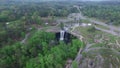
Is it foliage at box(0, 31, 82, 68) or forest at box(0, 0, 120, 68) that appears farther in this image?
forest at box(0, 0, 120, 68)

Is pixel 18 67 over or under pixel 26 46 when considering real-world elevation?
under

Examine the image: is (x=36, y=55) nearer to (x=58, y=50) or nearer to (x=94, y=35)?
(x=58, y=50)

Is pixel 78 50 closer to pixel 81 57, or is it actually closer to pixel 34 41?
pixel 81 57

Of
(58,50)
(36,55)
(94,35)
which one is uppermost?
(58,50)

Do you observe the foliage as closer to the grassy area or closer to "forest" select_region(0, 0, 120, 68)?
"forest" select_region(0, 0, 120, 68)

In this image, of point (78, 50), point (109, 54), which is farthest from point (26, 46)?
point (109, 54)

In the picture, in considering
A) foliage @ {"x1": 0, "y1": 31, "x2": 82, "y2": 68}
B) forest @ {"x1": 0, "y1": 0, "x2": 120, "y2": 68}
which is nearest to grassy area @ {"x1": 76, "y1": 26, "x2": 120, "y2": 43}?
forest @ {"x1": 0, "y1": 0, "x2": 120, "y2": 68}

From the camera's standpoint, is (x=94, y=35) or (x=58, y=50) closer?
(x=58, y=50)

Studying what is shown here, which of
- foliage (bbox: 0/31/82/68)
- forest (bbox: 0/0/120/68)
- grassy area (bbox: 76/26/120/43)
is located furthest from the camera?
grassy area (bbox: 76/26/120/43)

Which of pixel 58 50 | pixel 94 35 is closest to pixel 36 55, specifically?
pixel 58 50

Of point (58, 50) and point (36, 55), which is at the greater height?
point (58, 50)

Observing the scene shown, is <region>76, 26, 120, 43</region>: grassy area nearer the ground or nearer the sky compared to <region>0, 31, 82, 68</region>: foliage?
nearer the ground
